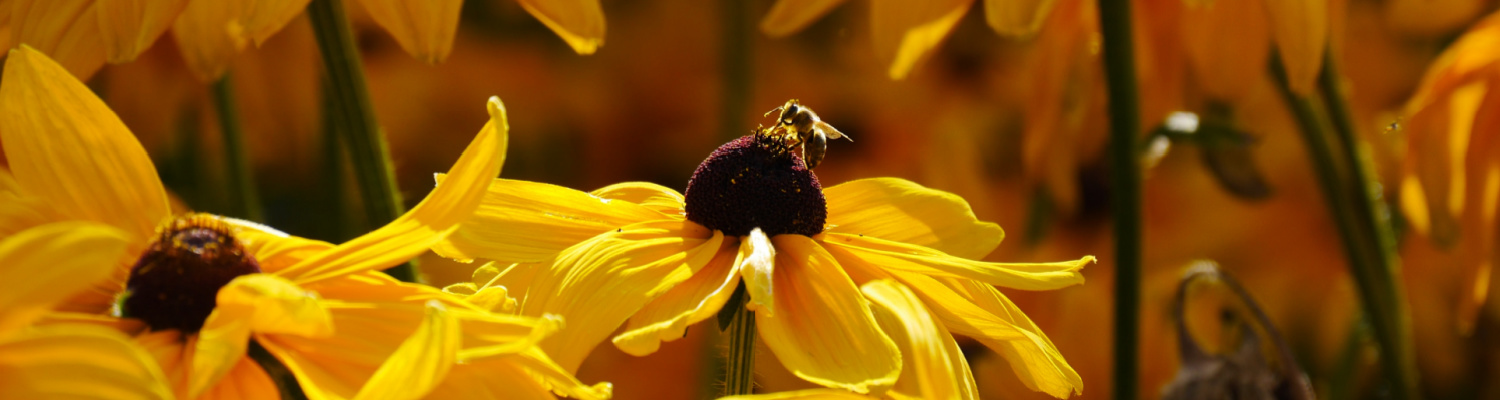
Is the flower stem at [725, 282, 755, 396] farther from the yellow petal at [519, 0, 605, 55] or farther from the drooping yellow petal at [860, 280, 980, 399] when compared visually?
the yellow petal at [519, 0, 605, 55]

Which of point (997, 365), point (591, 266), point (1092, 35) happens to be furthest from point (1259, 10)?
point (591, 266)

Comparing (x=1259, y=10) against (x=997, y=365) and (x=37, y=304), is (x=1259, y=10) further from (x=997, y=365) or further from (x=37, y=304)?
(x=37, y=304)

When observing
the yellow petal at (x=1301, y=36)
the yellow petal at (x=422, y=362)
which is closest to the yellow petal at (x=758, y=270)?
the yellow petal at (x=422, y=362)

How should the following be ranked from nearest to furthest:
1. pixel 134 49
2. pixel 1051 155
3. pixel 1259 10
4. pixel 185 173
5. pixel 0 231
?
1. pixel 0 231
2. pixel 134 49
3. pixel 1259 10
4. pixel 1051 155
5. pixel 185 173

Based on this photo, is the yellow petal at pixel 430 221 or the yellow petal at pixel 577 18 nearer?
the yellow petal at pixel 430 221

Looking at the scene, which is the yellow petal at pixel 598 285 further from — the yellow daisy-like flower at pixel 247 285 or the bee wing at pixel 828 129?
the bee wing at pixel 828 129

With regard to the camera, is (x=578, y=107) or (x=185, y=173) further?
(x=578, y=107)
